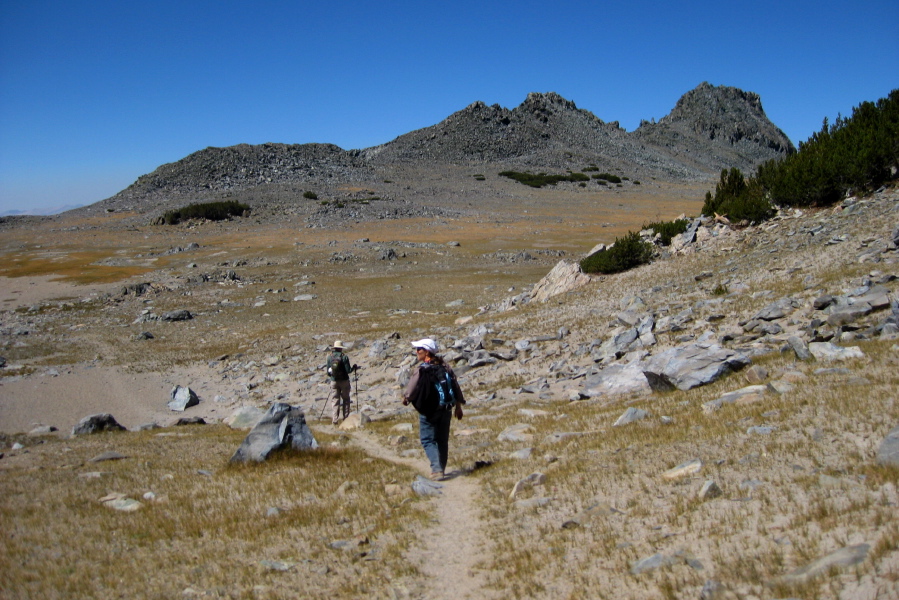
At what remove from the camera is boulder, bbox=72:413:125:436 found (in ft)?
50.5

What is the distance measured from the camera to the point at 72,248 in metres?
71.1

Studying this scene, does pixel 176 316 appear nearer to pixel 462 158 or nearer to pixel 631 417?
pixel 631 417

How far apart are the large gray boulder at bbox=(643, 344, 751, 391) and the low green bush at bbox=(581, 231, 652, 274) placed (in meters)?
17.2

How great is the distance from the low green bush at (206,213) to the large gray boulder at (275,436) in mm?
78632

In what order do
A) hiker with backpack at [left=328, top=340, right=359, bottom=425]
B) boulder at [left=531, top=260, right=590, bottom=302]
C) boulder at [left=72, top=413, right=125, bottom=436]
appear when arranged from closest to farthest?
boulder at [left=72, top=413, right=125, bottom=436] → hiker with backpack at [left=328, top=340, right=359, bottom=425] → boulder at [left=531, top=260, right=590, bottom=302]

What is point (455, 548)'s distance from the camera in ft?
22.5

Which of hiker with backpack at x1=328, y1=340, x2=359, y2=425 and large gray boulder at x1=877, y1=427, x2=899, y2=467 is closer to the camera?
large gray boulder at x1=877, y1=427, x2=899, y2=467

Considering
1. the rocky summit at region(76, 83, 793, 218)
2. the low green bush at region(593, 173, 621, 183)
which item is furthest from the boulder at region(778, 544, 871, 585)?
the low green bush at region(593, 173, 621, 183)

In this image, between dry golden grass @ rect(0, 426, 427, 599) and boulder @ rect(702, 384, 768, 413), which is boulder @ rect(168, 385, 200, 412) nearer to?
dry golden grass @ rect(0, 426, 427, 599)

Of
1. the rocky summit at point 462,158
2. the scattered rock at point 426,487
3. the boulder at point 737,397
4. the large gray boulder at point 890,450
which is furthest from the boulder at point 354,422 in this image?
the rocky summit at point 462,158

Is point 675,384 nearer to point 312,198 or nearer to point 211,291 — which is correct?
point 211,291

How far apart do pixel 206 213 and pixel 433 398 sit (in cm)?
8285

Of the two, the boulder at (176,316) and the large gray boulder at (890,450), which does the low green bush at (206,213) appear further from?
the large gray boulder at (890,450)

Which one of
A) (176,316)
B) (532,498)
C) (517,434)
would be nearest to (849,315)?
(517,434)
